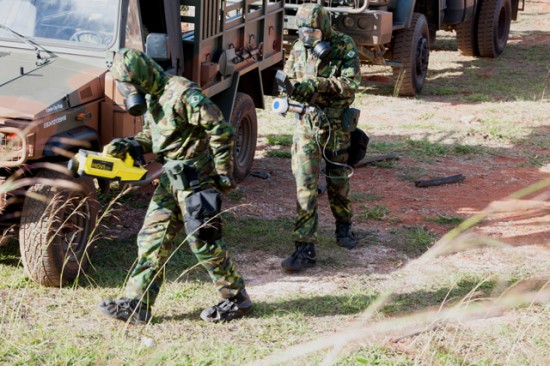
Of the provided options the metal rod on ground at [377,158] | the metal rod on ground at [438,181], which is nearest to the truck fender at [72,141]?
the metal rod on ground at [438,181]

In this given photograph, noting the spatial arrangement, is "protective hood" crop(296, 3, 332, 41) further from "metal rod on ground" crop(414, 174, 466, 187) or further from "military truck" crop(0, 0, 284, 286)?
"metal rod on ground" crop(414, 174, 466, 187)

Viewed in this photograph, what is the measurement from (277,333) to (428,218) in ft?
9.06

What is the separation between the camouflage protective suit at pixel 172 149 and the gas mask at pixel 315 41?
1.29m

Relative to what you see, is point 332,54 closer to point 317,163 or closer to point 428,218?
point 317,163

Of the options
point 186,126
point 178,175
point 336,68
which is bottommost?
point 178,175

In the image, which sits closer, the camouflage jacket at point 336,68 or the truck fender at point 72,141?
the truck fender at point 72,141

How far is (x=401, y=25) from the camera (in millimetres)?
12141

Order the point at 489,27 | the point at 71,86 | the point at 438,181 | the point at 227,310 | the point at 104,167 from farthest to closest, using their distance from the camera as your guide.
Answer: the point at 489,27, the point at 438,181, the point at 71,86, the point at 227,310, the point at 104,167

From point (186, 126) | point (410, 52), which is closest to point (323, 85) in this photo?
point (186, 126)

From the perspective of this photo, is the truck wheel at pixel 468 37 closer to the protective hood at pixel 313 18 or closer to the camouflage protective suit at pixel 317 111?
the camouflage protective suit at pixel 317 111

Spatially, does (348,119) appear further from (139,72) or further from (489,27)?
(489,27)

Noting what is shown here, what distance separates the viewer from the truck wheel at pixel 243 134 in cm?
820

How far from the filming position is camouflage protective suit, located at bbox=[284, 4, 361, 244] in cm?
629

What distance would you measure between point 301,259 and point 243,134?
7.86ft
